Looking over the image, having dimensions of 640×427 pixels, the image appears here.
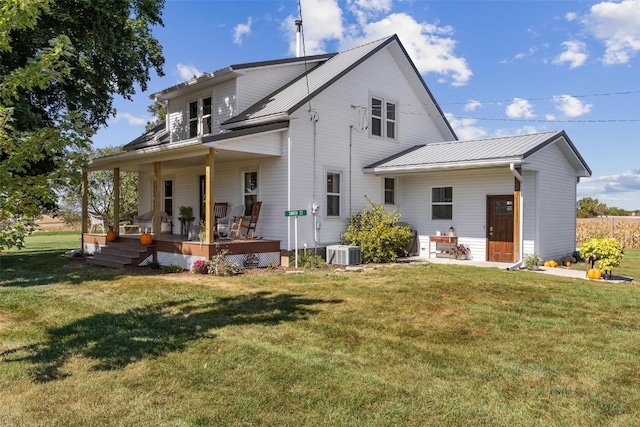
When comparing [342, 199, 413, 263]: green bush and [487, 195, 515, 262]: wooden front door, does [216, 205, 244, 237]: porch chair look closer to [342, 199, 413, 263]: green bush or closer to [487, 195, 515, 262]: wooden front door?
[342, 199, 413, 263]: green bush

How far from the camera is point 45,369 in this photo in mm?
4562

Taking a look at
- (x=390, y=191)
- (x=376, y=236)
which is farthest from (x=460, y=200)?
(x=376, y=236)

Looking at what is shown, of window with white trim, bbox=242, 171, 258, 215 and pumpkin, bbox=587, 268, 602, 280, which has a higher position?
window with white trim, bbox=242, 171, 258, 215

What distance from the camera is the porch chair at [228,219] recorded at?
13.3m

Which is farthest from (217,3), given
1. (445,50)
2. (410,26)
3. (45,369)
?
(45,369)

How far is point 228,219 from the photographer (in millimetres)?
13375

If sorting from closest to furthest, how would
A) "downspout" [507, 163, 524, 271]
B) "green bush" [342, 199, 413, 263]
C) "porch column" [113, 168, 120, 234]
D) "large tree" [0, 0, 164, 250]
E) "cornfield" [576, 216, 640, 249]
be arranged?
"large tree" [0, 0, 164, 250] < "downspout" [507, 163, 524, 271] < "green bush" [342, 199, 413, 263] < "porch column" [113, 168, 120, 234] < "cornfield" [576, 216, 640, 249]

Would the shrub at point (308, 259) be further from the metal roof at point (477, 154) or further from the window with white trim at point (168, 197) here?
the window with white trim at point (168, 197)

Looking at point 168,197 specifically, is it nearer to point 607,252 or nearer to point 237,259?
point 237,259

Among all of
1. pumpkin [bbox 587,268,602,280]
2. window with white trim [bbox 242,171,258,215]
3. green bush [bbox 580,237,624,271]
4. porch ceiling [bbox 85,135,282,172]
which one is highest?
porch ceiling [bbox 85,135,282,172]

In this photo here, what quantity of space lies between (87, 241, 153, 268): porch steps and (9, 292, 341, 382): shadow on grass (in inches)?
226

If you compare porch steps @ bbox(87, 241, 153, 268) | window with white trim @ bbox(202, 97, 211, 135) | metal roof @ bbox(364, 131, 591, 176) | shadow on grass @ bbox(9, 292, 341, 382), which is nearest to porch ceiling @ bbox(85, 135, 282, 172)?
window with white trim @ bbox(202, 97, 211, 135)

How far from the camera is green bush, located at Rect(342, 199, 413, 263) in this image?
43.5 feet

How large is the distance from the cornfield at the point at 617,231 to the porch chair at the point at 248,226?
16708 mm
